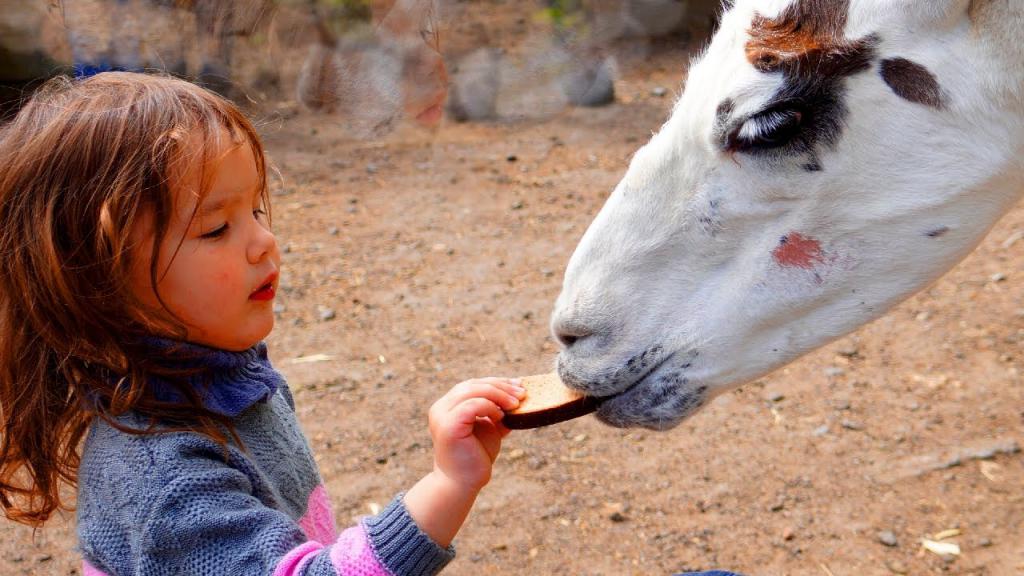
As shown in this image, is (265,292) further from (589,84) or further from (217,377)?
(589,84)

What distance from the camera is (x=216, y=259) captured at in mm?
1318

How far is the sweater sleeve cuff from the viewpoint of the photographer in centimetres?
125

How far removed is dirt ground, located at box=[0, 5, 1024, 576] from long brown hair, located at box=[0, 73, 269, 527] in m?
1.21

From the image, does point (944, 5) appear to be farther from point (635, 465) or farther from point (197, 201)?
point (635, 465)

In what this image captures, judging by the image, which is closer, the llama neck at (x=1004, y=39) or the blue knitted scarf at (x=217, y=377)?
the blue knitted scarf at (x=217, y=377)

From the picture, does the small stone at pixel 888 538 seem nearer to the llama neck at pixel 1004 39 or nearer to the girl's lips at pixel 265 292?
the llama neck at pixel 1004 39

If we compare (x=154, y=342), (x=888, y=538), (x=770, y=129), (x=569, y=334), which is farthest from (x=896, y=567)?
(x=154, y=342)

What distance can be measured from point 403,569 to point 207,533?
0.24m

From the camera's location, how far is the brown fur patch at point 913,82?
153 cm

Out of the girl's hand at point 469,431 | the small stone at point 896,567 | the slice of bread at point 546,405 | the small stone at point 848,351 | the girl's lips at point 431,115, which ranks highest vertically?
the girl's hand at point 469,431

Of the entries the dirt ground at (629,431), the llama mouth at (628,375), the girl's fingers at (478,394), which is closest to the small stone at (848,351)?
the dirt ground at (629,431)

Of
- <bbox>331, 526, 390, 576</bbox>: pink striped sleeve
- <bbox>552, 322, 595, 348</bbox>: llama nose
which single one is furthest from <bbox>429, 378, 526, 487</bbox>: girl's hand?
<bbox>552, 322, 595, 348</bbox>: llama nose

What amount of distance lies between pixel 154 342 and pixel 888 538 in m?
1.75

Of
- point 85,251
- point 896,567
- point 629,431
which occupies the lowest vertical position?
point 629,431
